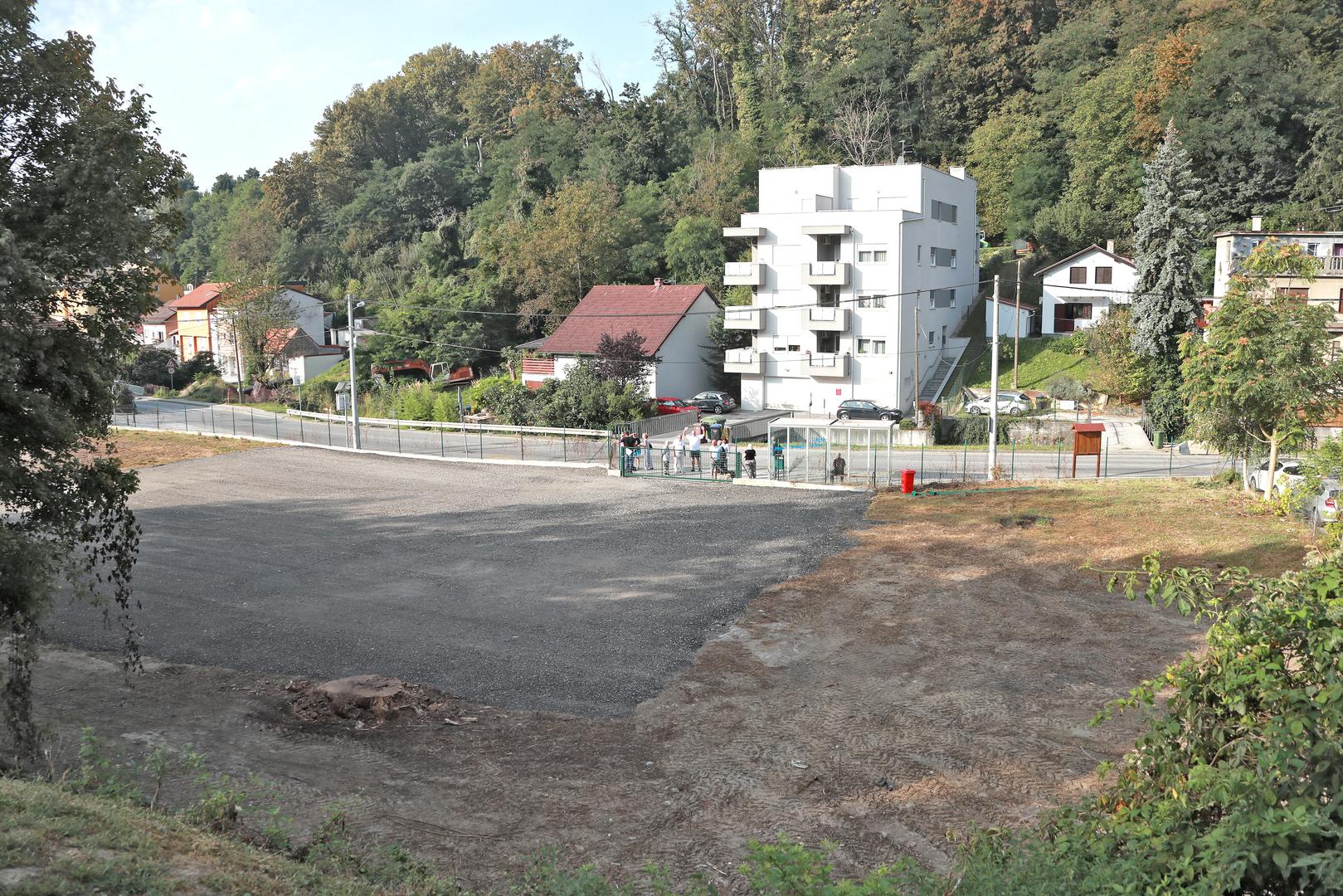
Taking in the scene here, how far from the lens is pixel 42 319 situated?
12.3 m

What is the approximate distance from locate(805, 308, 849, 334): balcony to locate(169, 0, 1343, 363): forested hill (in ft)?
47.5

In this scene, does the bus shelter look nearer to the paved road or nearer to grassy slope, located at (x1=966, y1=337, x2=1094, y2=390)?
the paved road

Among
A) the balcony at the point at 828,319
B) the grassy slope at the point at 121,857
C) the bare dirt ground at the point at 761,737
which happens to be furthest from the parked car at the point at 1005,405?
the grassy slope at the point at 121,857

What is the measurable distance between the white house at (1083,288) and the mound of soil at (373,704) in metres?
49.4

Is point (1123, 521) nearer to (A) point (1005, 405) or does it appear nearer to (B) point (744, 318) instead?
(A) point (1005, 405)

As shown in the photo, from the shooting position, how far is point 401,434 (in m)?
49.0

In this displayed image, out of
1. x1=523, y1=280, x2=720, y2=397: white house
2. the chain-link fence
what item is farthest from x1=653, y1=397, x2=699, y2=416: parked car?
the chain-link fence

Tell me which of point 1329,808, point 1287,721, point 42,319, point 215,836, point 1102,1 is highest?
point 1102,1

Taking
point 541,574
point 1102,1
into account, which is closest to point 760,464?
point 541,574

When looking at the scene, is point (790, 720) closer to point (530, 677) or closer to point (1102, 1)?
point (530, 677)

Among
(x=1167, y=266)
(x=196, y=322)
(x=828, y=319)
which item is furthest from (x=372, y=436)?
(x=196, y=322)

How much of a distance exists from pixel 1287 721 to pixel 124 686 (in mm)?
15998

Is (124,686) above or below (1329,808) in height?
below

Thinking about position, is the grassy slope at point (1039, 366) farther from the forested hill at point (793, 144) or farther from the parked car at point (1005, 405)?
the forested hill at point (793, 144)
